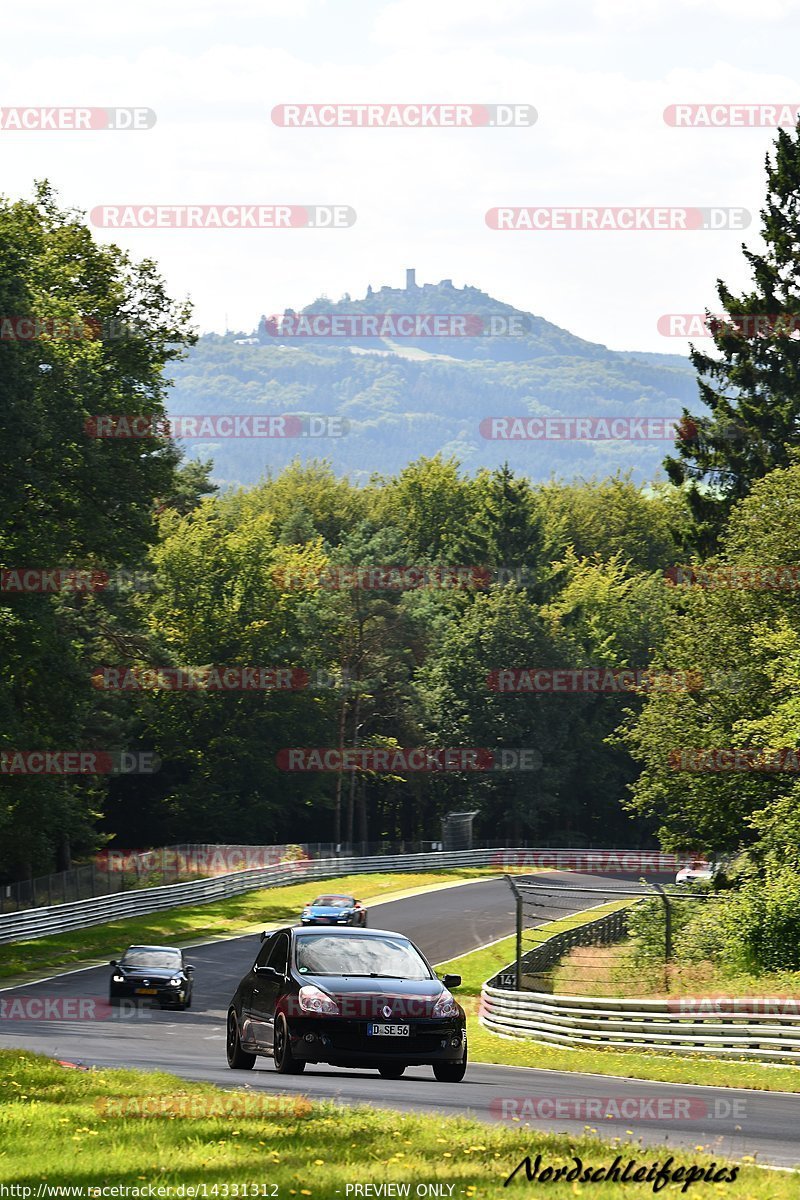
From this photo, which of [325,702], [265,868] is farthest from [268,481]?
[265,868]

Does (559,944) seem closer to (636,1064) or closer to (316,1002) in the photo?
(636,1064)

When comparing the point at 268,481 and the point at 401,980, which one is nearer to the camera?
the point at 401,980

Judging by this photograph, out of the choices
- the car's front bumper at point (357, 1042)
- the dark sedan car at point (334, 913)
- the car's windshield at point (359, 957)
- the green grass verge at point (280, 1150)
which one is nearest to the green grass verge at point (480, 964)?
the dark sedan car at point (334, 913)

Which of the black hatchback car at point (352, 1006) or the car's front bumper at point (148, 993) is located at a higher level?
the black hatchback car at point (352, 1006)

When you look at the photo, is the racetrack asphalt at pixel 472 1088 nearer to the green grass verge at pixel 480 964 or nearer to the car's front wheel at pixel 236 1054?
the car's front wheel at pixel 236 1054

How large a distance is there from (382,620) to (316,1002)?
78.2 metres

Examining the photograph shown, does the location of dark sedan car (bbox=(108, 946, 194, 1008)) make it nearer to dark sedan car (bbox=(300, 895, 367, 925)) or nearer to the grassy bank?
the grassy bank

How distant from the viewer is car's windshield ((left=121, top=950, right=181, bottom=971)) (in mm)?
36662

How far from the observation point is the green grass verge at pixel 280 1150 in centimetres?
1028

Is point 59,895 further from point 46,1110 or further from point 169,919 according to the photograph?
point 46,1110

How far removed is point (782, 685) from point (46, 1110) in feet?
97.0

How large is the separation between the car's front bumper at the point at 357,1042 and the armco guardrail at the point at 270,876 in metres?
32.7

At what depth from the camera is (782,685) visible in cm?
4081

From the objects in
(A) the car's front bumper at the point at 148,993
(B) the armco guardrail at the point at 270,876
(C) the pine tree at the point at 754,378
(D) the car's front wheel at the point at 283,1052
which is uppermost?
(C) the pine tree at the point at 754,378
